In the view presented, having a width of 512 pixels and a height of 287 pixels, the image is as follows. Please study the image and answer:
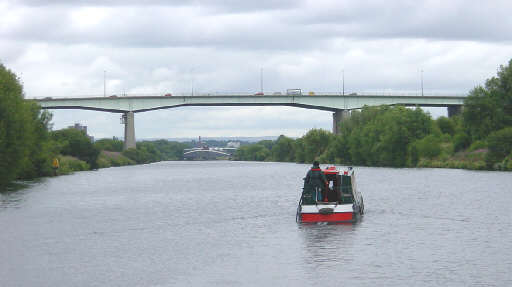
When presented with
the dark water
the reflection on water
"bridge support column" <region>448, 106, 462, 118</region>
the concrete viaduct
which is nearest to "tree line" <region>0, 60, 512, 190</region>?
the reflection on water

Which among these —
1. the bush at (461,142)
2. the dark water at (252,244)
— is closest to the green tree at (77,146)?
the bush at (461,142)

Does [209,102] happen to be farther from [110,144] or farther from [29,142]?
[29,142]

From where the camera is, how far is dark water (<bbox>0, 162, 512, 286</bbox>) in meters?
21.5

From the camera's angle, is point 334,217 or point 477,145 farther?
point 477,145

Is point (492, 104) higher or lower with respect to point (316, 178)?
higher

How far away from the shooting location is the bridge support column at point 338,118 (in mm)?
148212

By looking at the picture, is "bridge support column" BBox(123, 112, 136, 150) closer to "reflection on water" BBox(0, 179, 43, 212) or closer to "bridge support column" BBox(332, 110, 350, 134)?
"bridge support column" BBox(332, 110, 350, 134)

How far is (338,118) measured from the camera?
151875 millimetres

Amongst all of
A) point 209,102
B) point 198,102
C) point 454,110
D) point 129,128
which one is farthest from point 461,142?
point 129,128

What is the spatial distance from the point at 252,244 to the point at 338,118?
125m

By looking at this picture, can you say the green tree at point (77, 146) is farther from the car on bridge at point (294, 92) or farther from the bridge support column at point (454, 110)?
the bridge support column at point (454, 110)

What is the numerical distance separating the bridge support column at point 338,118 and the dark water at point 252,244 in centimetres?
10045

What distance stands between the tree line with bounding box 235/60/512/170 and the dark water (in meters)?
50.3

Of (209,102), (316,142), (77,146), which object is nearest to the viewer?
(77,146)
